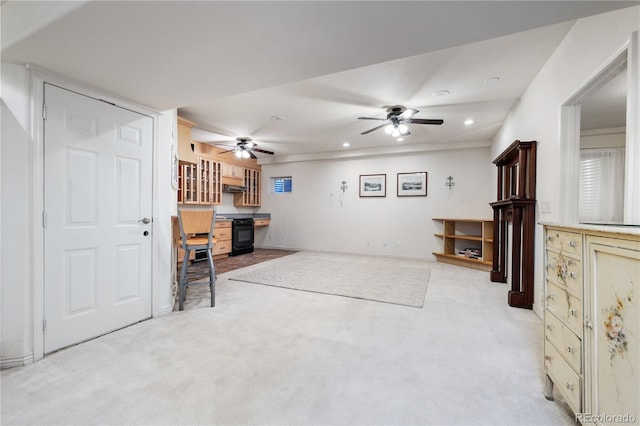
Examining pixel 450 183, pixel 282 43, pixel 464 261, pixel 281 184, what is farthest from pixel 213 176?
pixel 464 261

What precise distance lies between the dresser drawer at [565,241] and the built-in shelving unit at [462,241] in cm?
381

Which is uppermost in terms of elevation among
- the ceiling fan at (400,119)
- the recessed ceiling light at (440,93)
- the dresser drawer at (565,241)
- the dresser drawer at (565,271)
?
the recessed ceiling light at (440,93)

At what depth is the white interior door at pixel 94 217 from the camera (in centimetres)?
→ 202

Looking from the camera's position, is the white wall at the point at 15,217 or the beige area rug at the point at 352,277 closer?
the white wall at the point at 15,217

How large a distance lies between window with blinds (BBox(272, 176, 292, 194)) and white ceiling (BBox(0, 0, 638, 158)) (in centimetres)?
440

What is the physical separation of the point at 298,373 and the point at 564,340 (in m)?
1.50

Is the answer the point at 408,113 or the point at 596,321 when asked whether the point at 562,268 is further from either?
the point at 408,113

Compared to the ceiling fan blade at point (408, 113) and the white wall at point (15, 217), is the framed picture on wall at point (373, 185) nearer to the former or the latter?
the ceiling fan blade at point (408, 113)

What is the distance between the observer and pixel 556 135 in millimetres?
2471

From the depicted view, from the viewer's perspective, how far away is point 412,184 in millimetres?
6168

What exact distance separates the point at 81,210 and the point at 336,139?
171 inches

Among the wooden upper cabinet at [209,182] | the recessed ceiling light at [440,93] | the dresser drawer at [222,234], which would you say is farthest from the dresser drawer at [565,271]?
the wooden upper cabinet at [209,182]

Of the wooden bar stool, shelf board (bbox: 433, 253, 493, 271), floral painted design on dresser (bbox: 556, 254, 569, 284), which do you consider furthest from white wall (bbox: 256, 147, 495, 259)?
floral painted design on dresser (bbox: 556, 254, 569, 284)

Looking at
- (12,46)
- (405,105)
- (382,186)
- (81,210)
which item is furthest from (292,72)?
(382,186)
